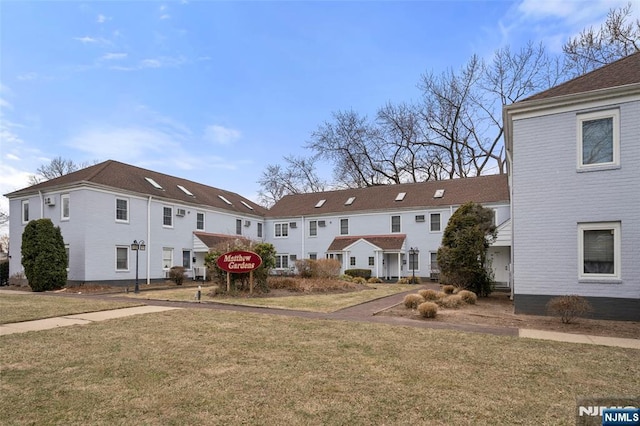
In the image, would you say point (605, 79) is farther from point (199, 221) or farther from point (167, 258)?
point (199, 221)

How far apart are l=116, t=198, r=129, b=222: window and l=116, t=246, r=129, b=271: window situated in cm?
180

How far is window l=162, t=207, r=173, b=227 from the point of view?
26250mm

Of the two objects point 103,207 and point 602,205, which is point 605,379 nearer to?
point 602,205

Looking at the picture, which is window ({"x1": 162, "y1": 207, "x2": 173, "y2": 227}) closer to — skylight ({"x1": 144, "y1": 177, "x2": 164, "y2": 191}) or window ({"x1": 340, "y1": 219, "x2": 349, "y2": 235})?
skylight ({"x1": 144, "y1": 177, "x2": 164, "y2": 191})

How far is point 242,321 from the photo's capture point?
972cm

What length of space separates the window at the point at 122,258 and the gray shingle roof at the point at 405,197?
578 inches

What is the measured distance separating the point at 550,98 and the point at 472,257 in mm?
6889

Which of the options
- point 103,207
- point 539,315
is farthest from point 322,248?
point 539,315

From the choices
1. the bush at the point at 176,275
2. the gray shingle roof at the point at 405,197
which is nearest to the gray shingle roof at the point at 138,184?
the gray shingle roof at the point at 405,197

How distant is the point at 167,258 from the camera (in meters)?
26.4

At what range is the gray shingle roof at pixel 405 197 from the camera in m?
27.9

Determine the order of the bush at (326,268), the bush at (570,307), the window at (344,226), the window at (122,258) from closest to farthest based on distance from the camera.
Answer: the bush at (570,307), the bush at (326,268), the window at (122,258), the window at (344,226)

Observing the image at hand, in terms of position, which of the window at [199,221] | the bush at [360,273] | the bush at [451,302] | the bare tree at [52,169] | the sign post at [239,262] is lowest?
the bush at [360,273]

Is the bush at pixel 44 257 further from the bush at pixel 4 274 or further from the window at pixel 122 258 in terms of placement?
the bush at pixel 4 274
